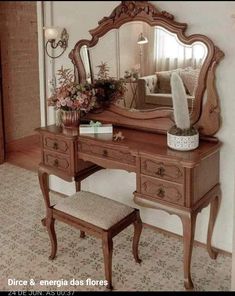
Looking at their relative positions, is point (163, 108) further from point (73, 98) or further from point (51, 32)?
point (51, 32)

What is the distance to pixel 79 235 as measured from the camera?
2736mm

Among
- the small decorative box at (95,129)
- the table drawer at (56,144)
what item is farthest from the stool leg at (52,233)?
the small decorative box at (95,129)

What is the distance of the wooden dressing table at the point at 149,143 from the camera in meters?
2.07

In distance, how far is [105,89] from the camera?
2732 millimetres

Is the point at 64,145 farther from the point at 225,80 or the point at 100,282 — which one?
the point at 225,80

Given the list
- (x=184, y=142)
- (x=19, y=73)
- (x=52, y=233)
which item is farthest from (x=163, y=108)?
(x=19, y=73)

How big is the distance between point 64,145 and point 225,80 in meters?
1.10

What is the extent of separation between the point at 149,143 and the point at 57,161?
0.70 meters

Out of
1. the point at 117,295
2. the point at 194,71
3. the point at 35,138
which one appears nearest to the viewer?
the point at 117,295

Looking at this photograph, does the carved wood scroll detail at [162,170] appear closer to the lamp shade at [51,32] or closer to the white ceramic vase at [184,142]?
the white ceramic vase at [184,142]

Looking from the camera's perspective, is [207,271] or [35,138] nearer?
[207,271]

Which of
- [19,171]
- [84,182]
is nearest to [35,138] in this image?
[19,171]

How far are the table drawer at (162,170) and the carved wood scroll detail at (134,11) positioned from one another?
0.89 metres

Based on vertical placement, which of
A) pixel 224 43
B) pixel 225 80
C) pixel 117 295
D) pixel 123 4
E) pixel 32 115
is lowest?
pixel 117 295
